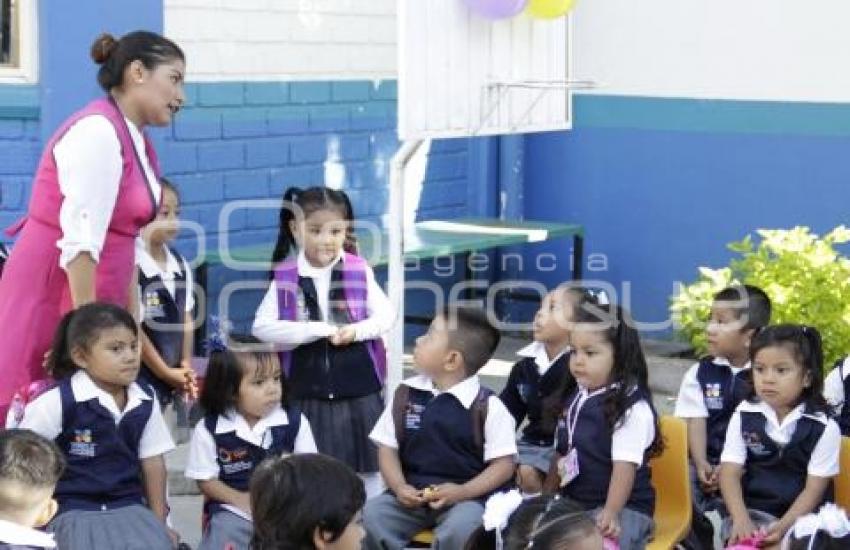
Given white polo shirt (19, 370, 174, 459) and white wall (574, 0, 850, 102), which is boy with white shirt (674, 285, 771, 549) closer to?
white polo shirt (19, 370, 174, 459)

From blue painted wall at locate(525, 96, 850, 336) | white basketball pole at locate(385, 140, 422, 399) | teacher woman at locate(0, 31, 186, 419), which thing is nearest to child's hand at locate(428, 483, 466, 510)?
teacher woman at locate(0, 31, 186, 419)

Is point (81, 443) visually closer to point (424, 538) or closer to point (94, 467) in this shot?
point (94, 467)

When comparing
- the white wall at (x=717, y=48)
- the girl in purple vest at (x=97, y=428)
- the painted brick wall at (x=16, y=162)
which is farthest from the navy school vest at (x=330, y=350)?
the white wall at (x=717, y=48)

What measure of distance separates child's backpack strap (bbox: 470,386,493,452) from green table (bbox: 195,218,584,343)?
2.51 m

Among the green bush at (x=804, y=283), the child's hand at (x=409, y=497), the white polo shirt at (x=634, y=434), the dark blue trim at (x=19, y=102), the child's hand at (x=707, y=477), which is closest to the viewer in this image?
the white polo shirt at (x=634, y=434)

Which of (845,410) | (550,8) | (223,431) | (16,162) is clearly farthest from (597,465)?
A: (16,162)

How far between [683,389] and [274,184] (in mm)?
3117

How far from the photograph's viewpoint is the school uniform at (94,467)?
465cm

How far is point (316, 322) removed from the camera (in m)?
5.70

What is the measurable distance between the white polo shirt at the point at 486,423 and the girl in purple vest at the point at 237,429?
0.83 ft

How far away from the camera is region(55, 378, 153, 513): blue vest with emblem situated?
4.72m

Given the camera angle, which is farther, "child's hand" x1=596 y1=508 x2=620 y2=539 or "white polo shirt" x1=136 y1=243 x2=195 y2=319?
"white polo shirt" x1=136 y1=243 x2=195 y2=319

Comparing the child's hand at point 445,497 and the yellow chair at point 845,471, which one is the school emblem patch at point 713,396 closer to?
the yellow chair at point 845,471

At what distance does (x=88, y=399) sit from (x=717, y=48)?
5.04m
